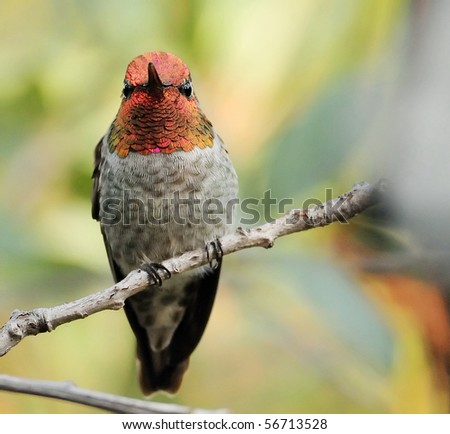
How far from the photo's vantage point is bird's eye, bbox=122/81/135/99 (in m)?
1.64

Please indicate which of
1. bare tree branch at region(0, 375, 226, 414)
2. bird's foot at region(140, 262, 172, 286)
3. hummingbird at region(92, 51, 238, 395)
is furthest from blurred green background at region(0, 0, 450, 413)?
bare tree branch at region(0, 375, 226, 414)

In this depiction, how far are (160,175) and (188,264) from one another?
0.90 feet

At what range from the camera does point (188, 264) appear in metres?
1.51

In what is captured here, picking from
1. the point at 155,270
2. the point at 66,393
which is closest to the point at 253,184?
the point at 155,270

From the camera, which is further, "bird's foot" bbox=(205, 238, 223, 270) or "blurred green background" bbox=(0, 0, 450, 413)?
"blurred green background" bbox=(0, 0, 450, 413)

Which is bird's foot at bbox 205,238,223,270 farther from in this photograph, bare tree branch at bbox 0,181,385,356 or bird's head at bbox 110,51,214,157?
bird's head at bbox 110,51,214,157

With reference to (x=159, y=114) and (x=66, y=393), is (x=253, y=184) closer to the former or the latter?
(x=159, y=114)

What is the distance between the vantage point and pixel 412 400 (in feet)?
6.20

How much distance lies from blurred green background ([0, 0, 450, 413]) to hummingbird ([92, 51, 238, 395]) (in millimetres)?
71

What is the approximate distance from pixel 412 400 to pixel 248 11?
3.97ft

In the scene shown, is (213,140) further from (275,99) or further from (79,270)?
(79,270)

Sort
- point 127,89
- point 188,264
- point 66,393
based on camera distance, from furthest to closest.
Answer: point 127,89, point 188,264, point 66,393

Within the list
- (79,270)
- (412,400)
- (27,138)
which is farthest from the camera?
(412,400)

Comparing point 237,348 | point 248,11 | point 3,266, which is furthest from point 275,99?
point 3,266
